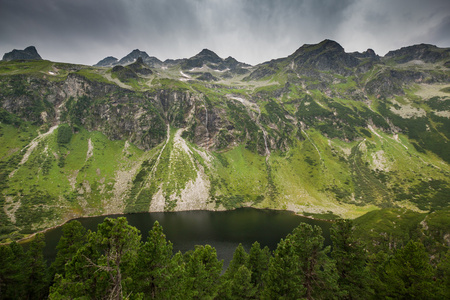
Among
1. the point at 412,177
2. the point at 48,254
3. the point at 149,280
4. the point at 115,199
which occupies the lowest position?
the point at 48,254

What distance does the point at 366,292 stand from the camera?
72.0 ft

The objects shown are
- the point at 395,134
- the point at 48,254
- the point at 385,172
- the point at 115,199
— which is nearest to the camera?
the point at 48,254

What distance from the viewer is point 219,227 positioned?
8638cm

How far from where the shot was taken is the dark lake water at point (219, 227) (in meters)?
67.3

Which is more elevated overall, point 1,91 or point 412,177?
point 1,91

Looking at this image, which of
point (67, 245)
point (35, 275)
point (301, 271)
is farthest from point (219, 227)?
point (301, 271)

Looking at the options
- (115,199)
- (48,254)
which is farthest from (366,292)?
(115,199)

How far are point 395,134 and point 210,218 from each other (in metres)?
228

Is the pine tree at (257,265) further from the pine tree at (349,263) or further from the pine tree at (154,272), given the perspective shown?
A: the pine tree at (154,272)

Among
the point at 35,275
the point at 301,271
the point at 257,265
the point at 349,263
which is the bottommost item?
the point at 35,275

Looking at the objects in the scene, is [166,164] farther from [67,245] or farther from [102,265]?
[102,265]

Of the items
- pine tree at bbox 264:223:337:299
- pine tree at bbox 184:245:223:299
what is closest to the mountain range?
Answer: pine tree at bbox 184:245:223:299

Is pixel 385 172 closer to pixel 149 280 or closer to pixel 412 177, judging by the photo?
pixel 412 177

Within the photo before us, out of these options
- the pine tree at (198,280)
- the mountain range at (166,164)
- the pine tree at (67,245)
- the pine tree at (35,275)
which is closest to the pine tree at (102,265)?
the pine tree at (198,280)
